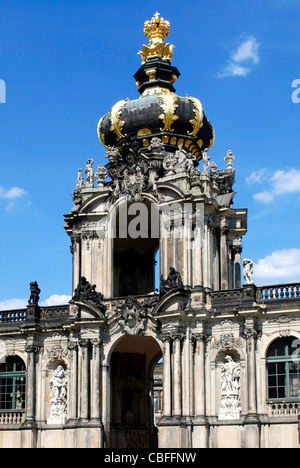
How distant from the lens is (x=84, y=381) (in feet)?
131

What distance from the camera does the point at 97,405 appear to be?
1561 inches

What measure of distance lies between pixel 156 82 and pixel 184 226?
870cm

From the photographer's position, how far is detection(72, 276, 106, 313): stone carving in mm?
40406

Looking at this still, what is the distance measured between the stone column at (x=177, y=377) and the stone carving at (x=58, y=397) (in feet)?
19.8

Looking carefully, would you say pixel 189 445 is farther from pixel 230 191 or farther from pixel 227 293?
pixel 230 191

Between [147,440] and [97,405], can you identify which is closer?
[97,405]

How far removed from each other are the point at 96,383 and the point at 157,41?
56.4ft

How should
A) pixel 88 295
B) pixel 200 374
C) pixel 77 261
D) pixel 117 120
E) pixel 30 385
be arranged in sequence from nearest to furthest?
1. pixel 200 374
2. pixel 88 295
3. pixel 30 385
4. pixel 77 261
5. pixel 117 120

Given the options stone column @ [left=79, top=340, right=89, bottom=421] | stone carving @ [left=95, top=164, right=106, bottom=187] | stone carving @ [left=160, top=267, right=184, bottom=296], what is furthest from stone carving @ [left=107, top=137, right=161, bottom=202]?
stone column @ [left=79, top=340, right=89, bottom=421]

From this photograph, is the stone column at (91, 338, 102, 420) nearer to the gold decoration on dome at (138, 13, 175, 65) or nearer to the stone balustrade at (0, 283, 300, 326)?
the stone balustrade at (0, 283, 300, 326)

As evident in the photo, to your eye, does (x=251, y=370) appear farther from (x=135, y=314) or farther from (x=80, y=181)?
(x=80, y=181)

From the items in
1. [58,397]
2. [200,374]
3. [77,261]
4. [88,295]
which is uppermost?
[77,261]

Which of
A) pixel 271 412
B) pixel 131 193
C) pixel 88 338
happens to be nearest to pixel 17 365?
pixel 88 338

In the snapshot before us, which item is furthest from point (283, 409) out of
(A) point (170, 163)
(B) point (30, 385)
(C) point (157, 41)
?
(C) point (157, 41)
